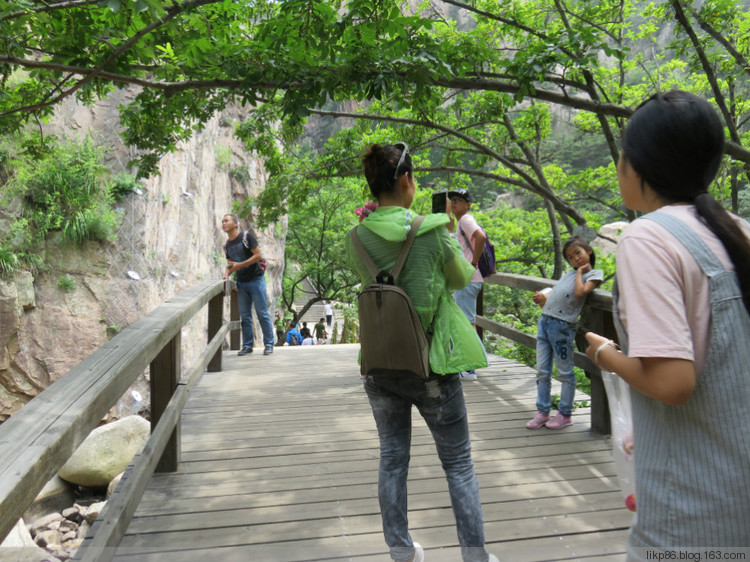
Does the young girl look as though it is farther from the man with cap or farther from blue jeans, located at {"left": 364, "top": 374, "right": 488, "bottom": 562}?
blue jeans, located at {"left": 364, "top": 374, "right": 488, "bottom": 562}

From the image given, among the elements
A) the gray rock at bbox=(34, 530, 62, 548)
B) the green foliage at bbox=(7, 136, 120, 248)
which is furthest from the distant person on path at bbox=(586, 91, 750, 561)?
the green foliage at bbox=(7, 136, 120, 248)

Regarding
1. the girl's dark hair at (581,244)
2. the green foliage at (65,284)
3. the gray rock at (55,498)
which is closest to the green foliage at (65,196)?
the green foliage at (65,284)

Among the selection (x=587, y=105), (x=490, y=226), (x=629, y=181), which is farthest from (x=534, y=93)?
(x=490, y=226)

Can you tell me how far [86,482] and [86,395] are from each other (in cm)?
534

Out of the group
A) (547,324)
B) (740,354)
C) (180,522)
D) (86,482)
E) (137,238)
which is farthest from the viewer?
(137,238)

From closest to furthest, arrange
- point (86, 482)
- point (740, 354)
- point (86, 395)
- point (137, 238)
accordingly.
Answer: point (740, 354)
point (86, 395)
point (86, 482)
point (137, 238)

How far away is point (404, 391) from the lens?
2162 millimetres

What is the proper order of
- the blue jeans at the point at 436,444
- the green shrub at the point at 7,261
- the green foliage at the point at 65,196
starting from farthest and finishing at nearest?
the green foliage at the point at 65,196 → the green shrub at the point at 7,261 → the blue jeans at the point at 436,444

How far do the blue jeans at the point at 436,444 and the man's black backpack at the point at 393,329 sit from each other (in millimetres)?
91

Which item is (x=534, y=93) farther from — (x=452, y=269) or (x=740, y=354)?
(x=740, y=354)

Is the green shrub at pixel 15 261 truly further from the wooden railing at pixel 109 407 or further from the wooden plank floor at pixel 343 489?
the wooden plank floor at pixel 343 489

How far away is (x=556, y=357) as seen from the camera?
12.8 feet

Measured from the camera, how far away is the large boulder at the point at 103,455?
5.95 metres

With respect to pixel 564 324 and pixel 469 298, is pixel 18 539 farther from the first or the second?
pixel 564 324
